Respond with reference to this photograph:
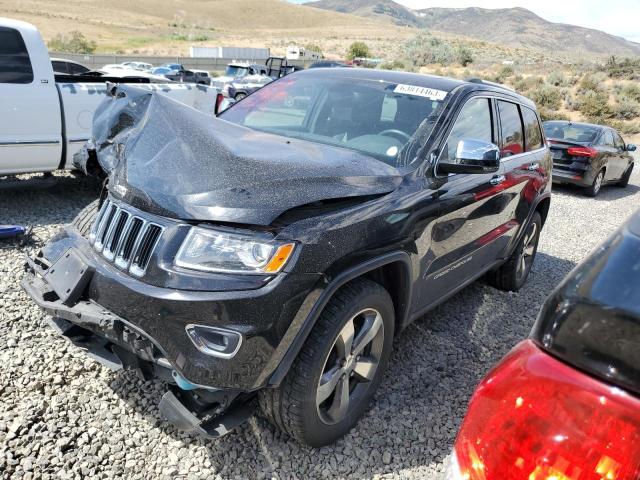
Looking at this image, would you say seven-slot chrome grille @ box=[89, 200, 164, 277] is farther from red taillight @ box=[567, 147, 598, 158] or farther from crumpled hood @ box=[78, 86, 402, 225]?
red taillight @ box=[567, 147, 598, 158]

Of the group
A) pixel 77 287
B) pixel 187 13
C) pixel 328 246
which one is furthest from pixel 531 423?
pixel 187 13

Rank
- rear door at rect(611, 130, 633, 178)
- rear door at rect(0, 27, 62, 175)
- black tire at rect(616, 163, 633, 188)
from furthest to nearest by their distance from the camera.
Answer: black tire at rect(616, 163, 633, 188), rear door at rect(611, 130, 633, 178), rear door at rect(0, 27, 62, 175)

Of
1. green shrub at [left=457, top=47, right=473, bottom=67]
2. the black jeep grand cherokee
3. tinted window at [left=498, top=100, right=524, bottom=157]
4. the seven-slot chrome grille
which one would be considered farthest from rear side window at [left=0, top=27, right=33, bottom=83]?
green shrub at [left=457, top=47, right=473, bottom=67]

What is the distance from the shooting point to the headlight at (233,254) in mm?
2043

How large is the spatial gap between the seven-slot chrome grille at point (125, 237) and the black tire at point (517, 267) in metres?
3.53

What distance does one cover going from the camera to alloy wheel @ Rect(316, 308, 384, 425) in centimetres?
248

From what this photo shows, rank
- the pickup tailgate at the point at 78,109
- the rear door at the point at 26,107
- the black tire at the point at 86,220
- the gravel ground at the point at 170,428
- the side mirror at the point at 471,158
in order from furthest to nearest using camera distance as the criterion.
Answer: the pickup tailgate at the point at 78,109, the rear door at the point at 26,107, the side mirror at the point at 471,158, the black tire at the point at 86,220, the gravel ground at the point at 170,428

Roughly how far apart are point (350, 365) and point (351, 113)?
65.0 inches

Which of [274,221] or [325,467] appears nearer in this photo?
[274,221]

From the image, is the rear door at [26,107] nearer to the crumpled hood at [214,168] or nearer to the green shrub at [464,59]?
the crumpled hood at [214,168]

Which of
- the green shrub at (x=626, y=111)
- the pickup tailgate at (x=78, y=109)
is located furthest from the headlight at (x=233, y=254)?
the green shrub at (x=626, y=111)

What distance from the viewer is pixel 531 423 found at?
1.05 meters

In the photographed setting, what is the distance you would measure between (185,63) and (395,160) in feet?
151

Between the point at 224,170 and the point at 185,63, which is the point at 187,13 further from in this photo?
the point at 224,170
